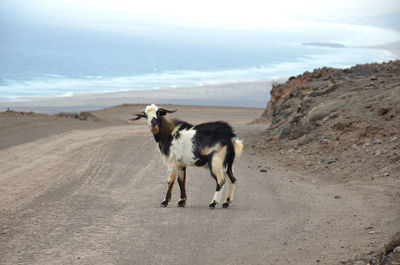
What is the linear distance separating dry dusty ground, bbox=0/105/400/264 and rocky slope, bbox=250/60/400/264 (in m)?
0.71

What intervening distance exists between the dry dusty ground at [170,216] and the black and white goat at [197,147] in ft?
2.03

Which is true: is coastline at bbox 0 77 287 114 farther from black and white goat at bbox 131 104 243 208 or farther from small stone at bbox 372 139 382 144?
black and white goat at bbox 131 104 243 208

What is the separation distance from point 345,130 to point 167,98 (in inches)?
1500

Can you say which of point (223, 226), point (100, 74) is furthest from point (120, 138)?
point (100, 74)

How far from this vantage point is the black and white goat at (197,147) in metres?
11.3

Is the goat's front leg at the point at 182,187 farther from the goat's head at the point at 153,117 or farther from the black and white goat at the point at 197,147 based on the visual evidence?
the goat's head at the point at 153,117

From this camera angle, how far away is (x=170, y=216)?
10672 mm

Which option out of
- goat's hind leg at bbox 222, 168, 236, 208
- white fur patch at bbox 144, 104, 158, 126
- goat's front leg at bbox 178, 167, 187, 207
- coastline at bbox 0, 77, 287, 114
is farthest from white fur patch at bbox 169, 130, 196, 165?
coastline at bbox 0, 77, 287, 114

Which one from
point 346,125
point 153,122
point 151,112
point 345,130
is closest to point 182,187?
point 153,122

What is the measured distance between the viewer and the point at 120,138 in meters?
23.7

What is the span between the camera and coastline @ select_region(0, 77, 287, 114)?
158 feet

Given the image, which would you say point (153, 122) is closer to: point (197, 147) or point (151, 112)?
point (151, 112)

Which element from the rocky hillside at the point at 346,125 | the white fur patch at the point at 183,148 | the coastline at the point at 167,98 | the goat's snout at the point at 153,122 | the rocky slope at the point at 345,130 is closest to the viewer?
the white fur patch at the point at 183,148

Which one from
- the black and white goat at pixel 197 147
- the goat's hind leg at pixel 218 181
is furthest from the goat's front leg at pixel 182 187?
the goat's hind leg at pixel 218 181
